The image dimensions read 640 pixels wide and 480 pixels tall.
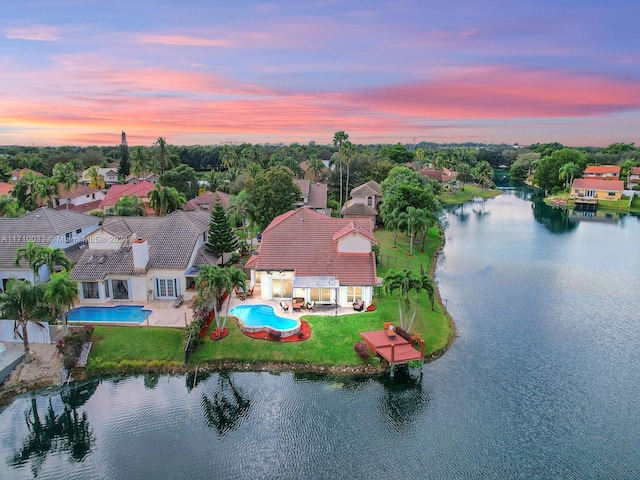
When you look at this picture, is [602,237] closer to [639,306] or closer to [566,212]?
[566,212]

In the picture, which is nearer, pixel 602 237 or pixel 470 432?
pixel 470 432

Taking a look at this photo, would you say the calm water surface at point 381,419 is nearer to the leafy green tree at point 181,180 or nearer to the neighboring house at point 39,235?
the neighboring house at point 39,235

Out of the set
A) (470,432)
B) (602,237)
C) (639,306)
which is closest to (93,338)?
(470,432)

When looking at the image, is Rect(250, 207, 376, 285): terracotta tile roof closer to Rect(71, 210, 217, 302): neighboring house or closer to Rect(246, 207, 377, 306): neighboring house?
Rect(246, 207, 377, 306): neighboring house

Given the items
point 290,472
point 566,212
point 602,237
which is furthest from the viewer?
point 566,212

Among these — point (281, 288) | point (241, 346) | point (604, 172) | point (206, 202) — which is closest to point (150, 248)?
point (281, 288)

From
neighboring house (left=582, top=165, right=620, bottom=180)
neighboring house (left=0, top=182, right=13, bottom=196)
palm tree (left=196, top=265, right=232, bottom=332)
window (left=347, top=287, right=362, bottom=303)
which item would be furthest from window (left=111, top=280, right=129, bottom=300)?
neighboring house (left=582, top=165, right=620, bottom=180)
